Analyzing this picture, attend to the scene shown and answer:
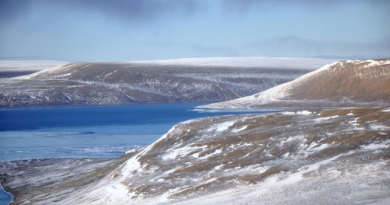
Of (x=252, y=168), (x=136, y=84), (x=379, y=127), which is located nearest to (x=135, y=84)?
(x=136, y=84)

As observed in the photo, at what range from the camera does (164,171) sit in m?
26.2

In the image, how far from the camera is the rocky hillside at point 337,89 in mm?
78750

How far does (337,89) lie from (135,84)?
66.7 m

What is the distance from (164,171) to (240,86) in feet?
387

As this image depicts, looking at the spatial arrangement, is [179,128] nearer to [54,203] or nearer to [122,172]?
[122,172]

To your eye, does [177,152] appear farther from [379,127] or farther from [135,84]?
[135,84]

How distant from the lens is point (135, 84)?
458 ft

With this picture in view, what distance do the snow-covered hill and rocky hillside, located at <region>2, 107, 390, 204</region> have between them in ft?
290

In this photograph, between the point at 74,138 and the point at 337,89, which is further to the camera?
the point at 337,89

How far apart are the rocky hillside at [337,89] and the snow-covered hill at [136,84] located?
37382 millimetres

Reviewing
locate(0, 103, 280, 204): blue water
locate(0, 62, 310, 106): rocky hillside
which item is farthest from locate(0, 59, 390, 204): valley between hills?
locate(0, 62, 310, 106): rocky hillside

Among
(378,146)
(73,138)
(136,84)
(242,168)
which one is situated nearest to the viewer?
(378,146)

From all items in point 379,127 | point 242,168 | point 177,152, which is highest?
Result: point 379,127

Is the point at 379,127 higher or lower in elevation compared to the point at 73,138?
higher
